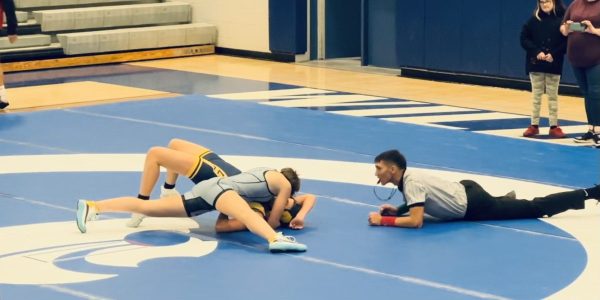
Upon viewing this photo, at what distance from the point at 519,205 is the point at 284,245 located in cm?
228

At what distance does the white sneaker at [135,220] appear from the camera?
10.1 m

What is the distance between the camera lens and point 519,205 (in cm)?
1041

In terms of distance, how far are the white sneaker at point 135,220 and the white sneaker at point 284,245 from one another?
1.36 metres

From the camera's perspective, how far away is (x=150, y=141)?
14141mm

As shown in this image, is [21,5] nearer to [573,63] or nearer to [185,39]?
[185,39]

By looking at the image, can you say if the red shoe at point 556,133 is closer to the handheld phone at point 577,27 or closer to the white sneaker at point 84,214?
the handheld phone at point 577,27

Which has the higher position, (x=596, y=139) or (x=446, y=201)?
(x=446, y=201)

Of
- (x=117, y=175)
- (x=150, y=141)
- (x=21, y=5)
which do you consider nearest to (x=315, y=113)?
(x=150, y=141)

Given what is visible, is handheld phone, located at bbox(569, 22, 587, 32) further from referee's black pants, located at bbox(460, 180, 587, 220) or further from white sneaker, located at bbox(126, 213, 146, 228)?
white sneaker, located at bbox(126, 213, 146, 228)

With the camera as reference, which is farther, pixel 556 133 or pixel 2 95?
pixel 2 95

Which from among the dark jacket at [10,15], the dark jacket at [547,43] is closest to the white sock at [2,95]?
the dark jacket at [10,15]

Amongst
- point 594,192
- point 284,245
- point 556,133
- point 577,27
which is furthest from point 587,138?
point 284,245

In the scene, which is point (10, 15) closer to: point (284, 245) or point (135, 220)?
point (135, 220)

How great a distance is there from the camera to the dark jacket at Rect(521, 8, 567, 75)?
14.2m
